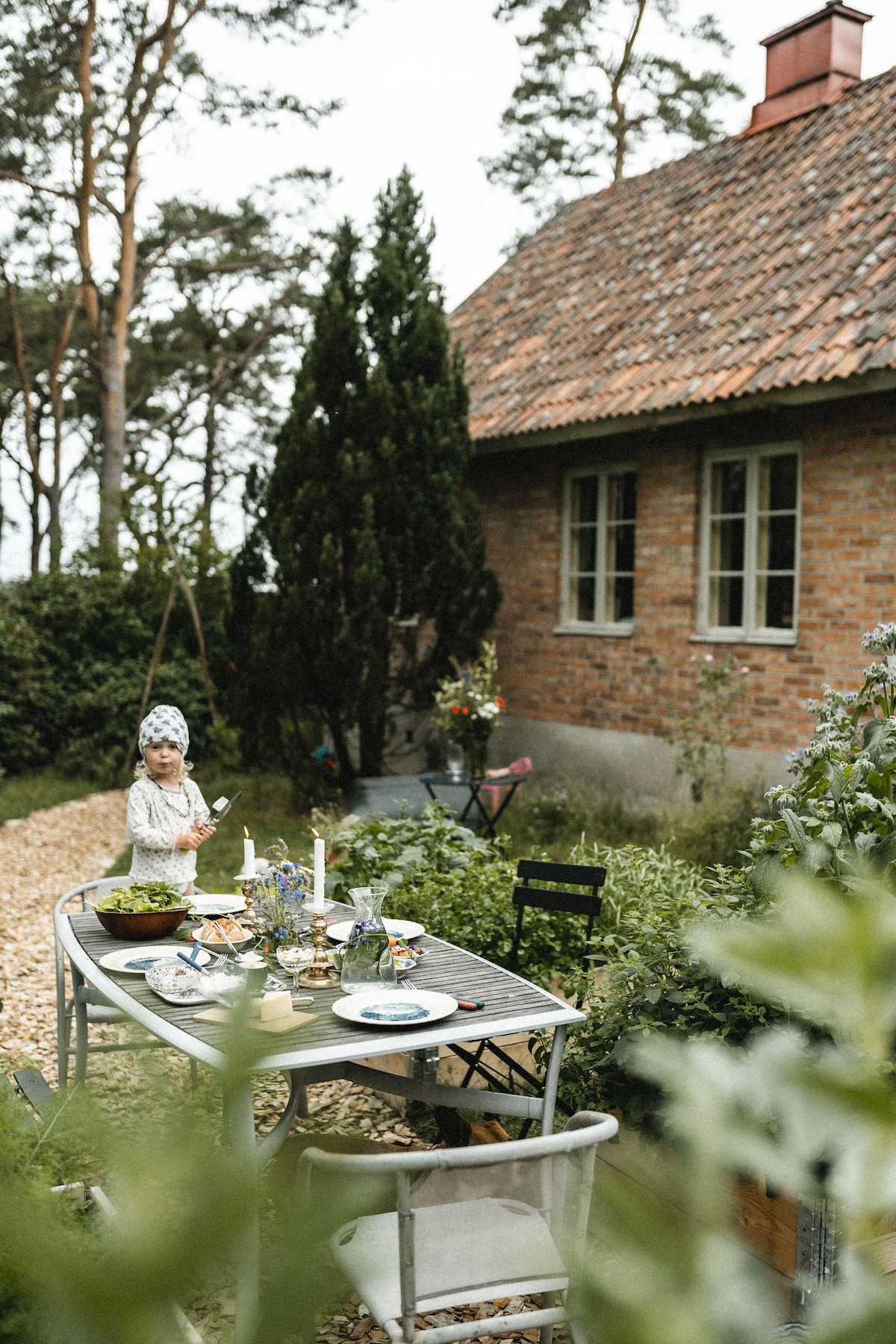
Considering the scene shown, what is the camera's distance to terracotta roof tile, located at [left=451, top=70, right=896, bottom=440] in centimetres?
852

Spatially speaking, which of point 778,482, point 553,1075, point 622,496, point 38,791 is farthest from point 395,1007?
point 38,791

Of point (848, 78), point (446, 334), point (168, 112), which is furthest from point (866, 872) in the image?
point (168, 112)

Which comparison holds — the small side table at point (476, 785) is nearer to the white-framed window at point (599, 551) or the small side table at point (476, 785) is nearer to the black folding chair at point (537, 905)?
the white-framed window at point (599, 551)

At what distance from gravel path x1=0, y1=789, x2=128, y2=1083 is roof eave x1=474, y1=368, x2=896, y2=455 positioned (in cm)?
514

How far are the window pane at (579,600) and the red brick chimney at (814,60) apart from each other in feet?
17.0

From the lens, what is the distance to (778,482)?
9.20 m

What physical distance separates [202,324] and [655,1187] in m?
24.3

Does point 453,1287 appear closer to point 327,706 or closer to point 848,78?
point 327,706

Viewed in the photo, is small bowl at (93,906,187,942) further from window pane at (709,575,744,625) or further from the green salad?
window pane at (709,575,744,625)

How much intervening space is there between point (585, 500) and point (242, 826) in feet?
14.7

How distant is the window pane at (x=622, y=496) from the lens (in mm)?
10633

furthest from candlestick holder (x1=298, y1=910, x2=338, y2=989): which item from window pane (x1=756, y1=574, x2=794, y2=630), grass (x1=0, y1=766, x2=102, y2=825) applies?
grass (x1=0, y1=766, x2=102, y2=825)

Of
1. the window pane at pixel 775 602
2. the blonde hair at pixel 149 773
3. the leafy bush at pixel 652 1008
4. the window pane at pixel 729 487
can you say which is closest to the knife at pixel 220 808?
the blonde hair at pixel 149 773

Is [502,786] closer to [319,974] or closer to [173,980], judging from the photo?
[319,974]
